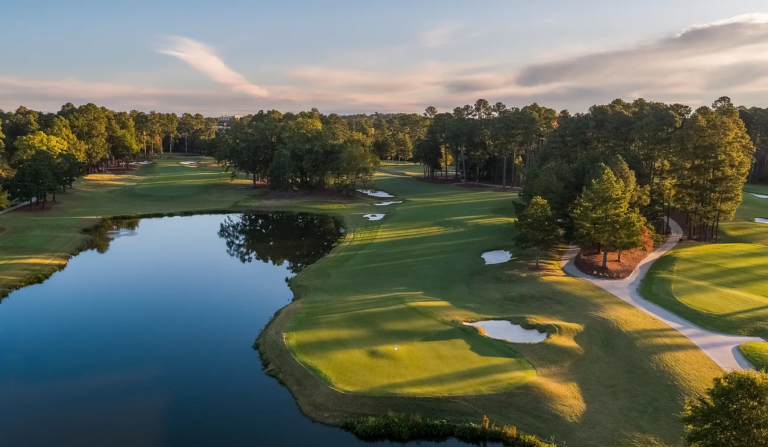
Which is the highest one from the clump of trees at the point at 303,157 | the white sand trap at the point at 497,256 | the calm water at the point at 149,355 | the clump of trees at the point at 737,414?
the clump of trees at the point at 303,157

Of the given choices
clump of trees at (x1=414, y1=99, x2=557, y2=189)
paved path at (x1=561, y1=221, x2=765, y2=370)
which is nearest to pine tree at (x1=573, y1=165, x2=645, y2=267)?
paved path at (x1=561, y1=221, x2=765, y2=370)

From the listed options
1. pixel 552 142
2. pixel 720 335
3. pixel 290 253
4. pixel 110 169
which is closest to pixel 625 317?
pixel 720 335

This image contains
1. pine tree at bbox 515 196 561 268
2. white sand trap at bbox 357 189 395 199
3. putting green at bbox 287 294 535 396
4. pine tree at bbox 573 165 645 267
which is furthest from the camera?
white sand trap at bbox 357 189 395 199

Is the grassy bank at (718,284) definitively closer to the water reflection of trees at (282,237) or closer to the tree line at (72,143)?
the water reflection of trees at (282,237)

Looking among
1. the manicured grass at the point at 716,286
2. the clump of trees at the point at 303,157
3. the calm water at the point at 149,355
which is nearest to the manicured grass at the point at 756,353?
the manicured grass at the point at 716,286

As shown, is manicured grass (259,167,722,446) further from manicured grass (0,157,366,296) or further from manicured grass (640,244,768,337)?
manicured grass (0,157,366,296)
